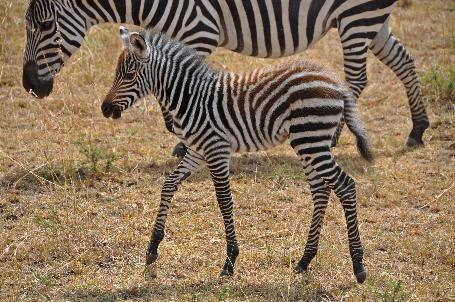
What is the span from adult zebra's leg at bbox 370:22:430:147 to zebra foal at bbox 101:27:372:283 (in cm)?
372

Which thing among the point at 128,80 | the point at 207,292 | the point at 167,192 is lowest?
the point at 207,292

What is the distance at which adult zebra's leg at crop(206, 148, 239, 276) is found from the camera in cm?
727

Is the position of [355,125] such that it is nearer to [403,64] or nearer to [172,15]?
[172,15]

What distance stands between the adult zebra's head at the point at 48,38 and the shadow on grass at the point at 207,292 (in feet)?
10.8

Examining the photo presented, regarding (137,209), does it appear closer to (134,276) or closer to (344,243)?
(134,276)

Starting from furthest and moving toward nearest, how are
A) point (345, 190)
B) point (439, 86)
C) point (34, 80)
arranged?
Answer: point (439, 86) → point (34, 80) → point (345, 190)

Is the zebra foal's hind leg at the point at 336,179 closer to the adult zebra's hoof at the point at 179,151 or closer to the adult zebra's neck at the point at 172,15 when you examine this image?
the adult zebra's neck at the point at 172,15

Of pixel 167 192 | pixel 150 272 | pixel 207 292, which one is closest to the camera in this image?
pixel 207 292

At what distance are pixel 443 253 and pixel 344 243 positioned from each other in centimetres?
93

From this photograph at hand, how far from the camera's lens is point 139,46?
7320 mm

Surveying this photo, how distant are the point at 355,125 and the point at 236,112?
105 cm

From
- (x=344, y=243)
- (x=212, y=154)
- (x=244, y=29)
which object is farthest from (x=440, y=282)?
(x=244, y=29)

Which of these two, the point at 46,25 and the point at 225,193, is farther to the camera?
the point at 46,25

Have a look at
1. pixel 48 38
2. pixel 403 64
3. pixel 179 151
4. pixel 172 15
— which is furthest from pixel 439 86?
pixel 48 38
